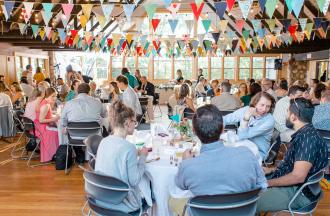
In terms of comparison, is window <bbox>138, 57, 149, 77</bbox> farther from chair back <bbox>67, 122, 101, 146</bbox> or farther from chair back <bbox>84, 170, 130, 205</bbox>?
chair back <bbox>84, 170, 130, 205</bbox>

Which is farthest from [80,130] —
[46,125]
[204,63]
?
[204,63]

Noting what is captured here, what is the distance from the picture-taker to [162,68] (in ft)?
60.9

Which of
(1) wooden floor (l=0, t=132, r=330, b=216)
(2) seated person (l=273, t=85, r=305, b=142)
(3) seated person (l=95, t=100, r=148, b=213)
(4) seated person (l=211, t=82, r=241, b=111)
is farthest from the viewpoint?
(4) seated person (l=211, t=82, r=241, b=111)

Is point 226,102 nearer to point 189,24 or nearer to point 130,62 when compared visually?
point 189,24

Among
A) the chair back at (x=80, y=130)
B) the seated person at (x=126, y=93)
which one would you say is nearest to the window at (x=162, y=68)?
the seated person at (x=126, y=93)

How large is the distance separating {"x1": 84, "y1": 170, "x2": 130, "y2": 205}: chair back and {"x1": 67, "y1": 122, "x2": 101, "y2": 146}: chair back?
226cm

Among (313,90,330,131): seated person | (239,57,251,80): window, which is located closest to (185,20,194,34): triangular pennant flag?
(239,57,251,80): window

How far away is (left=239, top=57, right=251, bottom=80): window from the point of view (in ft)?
60.1

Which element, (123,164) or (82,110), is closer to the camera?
(123,164)

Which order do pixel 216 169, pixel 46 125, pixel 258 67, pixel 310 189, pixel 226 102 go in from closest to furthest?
pixel 216 169, pixel 310 189, pixel 46 125, pixel 226 102, pixel 258 67

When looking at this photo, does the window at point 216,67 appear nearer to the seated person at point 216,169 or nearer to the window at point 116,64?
the window at point 116,64

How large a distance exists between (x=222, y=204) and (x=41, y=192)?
2.94 metres

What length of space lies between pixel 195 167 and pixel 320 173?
38.3 inches

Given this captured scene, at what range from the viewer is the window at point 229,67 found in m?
18.4
